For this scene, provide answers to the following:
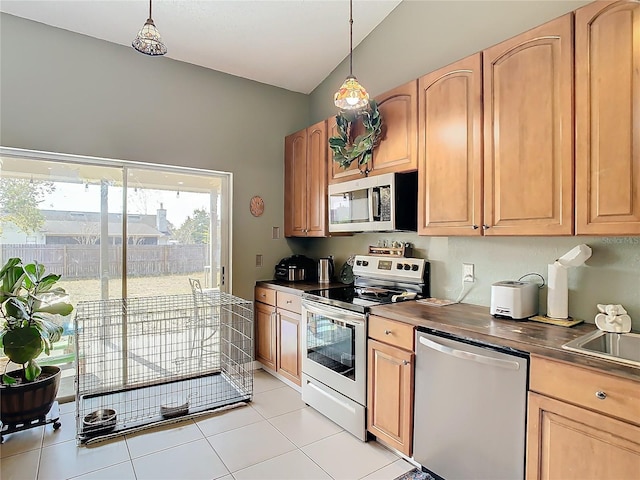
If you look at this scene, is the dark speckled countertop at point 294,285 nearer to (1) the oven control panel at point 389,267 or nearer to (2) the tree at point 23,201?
(1) the oven control panel at point 389,267

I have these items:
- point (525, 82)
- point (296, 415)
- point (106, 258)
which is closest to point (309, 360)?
point (296, 415)

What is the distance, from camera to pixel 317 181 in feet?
11.3

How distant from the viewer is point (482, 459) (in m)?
1.76

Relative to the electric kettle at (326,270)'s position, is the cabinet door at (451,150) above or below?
above

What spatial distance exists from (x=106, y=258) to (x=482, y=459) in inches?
120

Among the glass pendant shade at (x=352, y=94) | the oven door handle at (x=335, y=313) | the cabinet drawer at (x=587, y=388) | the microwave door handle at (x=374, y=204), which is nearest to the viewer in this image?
the cabinet drawer at (x=587, y=388)

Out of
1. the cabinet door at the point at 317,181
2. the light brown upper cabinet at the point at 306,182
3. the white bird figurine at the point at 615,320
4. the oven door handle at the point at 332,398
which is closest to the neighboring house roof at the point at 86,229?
the light brown upper cabinet at the point at 306,182

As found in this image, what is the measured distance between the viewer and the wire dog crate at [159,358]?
284 centimetres

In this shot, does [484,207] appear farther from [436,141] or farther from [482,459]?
[482,459]

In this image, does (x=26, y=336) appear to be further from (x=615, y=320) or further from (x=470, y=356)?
(x=615, y=320)

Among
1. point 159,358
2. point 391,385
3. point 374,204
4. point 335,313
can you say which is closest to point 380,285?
point 335,313

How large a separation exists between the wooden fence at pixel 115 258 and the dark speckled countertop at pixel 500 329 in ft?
6.50

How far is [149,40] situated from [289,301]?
7.04 ft

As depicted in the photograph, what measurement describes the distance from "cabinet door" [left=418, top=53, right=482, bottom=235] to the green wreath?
1.20 ft
